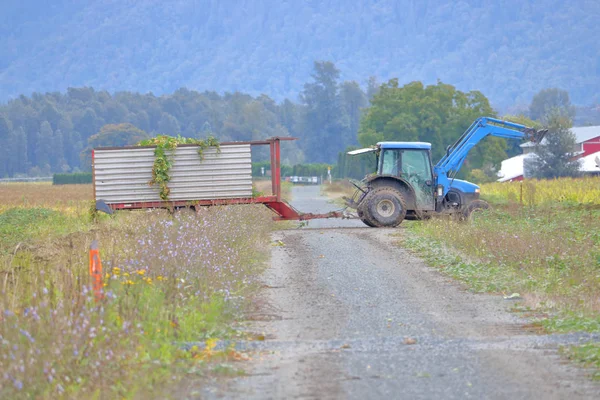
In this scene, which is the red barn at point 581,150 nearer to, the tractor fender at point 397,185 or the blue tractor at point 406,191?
the blue tractor at point 406,191

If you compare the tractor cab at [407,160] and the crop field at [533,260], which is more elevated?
the tractor cab at [407,160]

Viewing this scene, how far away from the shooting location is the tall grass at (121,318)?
8.34 metres

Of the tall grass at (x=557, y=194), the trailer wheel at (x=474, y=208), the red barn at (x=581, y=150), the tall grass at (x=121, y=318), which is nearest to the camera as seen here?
the tall grass at (x=121, y=318)

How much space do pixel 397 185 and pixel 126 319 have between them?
18545mm

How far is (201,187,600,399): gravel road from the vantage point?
8.70m

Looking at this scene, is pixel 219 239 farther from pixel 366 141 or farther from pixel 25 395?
pixel 366 141

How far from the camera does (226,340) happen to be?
10.6m

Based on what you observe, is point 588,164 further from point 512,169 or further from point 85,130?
point 85,130

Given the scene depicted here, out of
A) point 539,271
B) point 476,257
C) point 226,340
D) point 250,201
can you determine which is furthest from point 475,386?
point 250,201

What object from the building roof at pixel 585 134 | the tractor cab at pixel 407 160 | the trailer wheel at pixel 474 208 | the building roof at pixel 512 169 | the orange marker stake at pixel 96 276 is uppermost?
the building roof at pixel 585 134

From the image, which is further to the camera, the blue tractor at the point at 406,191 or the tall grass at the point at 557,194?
the tall grass at the point at 557,194

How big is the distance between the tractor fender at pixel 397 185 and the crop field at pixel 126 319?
11.6 metres

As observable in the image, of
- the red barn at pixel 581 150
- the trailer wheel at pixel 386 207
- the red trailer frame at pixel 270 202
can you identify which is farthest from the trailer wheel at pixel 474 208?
the red barn at pixel 581 150

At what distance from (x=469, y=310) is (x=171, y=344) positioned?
4.40 m
